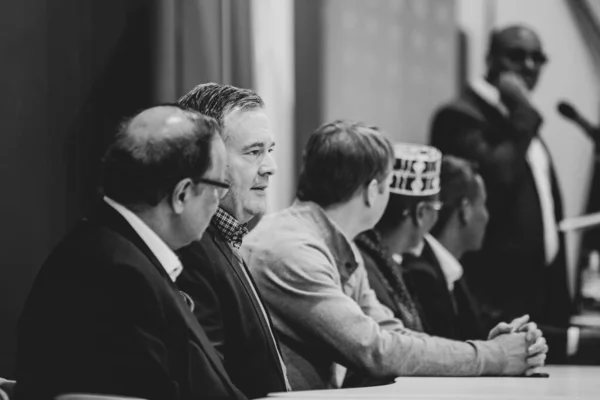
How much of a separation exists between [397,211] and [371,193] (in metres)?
0.61

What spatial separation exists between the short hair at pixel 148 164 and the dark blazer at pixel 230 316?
0.39 meters

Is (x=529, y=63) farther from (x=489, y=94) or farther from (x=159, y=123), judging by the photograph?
(x=159, y=123)

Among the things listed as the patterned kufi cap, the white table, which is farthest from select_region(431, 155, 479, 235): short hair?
the white table

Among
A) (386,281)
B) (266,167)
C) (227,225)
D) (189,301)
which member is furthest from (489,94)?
(189,301)

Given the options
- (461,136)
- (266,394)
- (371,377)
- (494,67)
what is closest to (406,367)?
(371,377)

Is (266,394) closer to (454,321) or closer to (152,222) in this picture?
(152,222)

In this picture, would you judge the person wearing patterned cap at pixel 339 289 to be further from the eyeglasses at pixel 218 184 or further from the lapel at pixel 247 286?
the eyeglasses at pixel 218 184

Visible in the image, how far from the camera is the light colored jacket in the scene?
9.09ft

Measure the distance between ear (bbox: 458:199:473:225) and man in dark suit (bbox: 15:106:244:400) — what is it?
2388 mm

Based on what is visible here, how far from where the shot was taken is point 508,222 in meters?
5.56

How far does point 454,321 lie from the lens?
3.94 meters

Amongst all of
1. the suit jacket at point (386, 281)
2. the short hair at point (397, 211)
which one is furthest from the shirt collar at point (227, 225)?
the short hair at point (397, 211)

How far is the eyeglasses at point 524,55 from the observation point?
578cm

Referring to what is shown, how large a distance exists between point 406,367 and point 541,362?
0.39 meters
